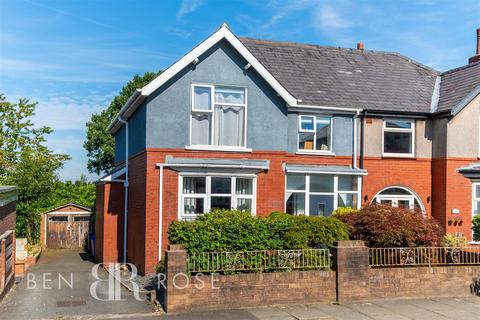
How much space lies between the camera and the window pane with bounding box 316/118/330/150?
1944 cm

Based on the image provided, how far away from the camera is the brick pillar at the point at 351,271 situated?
12594 millimetres

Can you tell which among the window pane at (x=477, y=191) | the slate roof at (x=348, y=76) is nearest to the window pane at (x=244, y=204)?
the slate roof at (x=348, y=76)

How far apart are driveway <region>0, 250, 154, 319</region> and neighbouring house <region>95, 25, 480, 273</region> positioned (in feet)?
6.54

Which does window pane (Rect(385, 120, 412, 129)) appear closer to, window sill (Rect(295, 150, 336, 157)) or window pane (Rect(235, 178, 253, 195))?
window sill (Rect(295, 150, 336, 157))

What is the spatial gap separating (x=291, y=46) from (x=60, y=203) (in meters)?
14.7

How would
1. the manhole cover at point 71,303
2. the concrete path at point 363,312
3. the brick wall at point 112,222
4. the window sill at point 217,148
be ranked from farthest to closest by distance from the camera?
1. the brick wall at point 112,222
2. the window sill at point 217,148
3. the manhole cover at point 71,303
4. the concrete path at point 363,312

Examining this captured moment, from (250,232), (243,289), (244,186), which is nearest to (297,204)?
(244,186)

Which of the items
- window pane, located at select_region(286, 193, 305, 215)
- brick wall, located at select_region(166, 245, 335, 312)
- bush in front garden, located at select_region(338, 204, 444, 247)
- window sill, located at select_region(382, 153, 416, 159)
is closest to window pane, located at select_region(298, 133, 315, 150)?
window pane, located at select_region(286, 193, 305, 215)

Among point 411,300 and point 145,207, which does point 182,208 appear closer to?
point 145,207

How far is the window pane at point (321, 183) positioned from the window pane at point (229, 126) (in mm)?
2889

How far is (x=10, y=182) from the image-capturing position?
2702 centimetres

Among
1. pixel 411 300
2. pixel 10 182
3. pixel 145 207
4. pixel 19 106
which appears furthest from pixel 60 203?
pixel 411 300

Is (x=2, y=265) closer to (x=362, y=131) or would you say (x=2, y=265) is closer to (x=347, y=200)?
(x=347, y=200)

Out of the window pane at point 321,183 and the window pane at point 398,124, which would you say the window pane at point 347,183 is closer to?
the window pane at point 321,183
